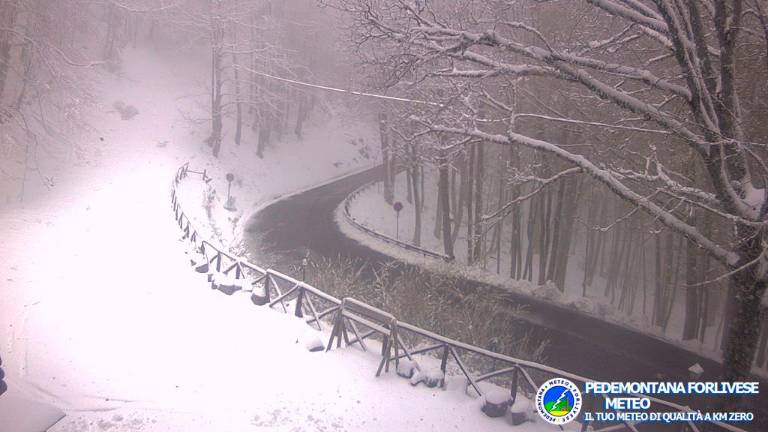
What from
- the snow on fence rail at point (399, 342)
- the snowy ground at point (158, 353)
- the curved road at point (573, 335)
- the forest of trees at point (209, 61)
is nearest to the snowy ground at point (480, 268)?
the curved road at point (573, 335)

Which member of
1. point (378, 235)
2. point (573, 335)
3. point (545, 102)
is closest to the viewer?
point (573, 335)

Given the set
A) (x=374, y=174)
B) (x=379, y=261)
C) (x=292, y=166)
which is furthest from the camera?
(x=374, y=174)

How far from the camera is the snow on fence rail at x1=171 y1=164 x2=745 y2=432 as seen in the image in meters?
7.71

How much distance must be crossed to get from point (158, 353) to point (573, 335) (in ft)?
38.4

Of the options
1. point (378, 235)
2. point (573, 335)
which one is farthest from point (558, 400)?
point (378, 235)

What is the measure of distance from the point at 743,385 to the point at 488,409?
362 cm

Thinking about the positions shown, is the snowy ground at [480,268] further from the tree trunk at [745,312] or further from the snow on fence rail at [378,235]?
the tree trunk at [745,312]

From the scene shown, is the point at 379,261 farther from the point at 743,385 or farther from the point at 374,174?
the point at 374,174

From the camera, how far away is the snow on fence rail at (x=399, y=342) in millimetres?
7707

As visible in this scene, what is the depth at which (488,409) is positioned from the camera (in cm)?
754

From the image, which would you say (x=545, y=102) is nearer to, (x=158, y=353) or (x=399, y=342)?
(x=399, y=342)

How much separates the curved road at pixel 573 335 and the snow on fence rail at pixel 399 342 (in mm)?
2522

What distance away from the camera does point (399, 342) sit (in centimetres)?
843

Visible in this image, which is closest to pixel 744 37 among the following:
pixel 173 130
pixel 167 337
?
pixel 167 337
